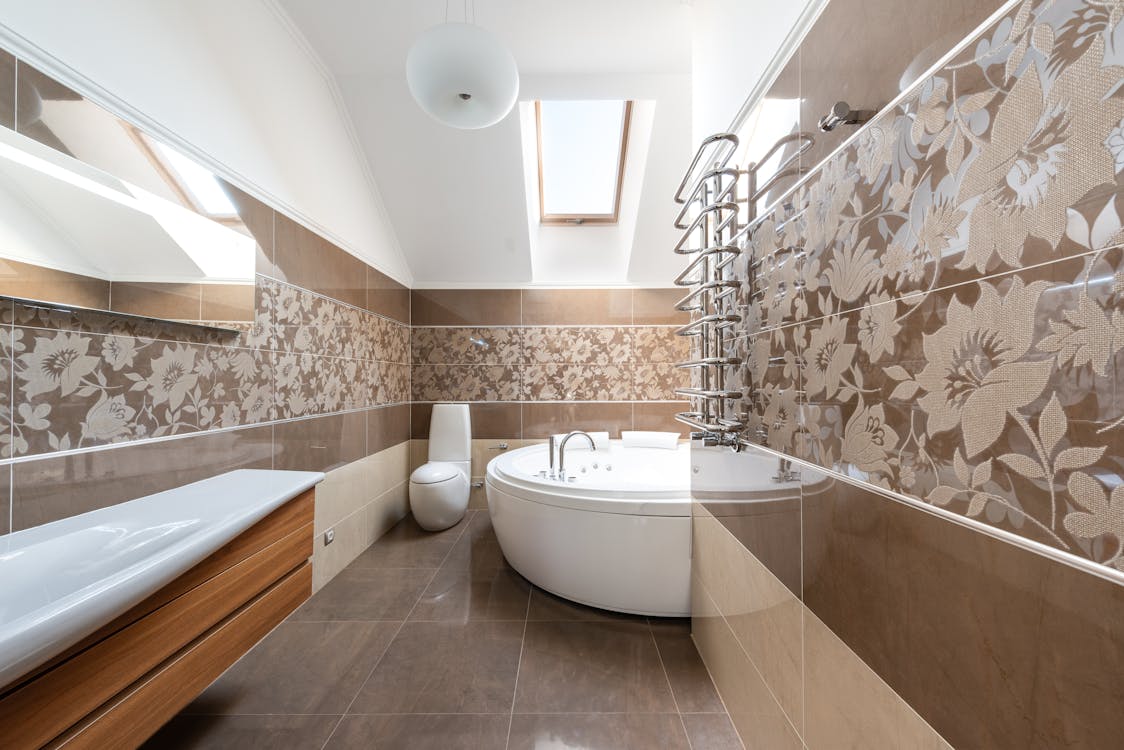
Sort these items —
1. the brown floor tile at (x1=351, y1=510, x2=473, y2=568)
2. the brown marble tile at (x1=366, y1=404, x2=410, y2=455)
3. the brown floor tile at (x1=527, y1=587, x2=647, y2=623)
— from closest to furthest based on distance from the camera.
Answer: the brown floor tile at (x1=527, y1=587, x2=647, y2=623)
the brown floor tile at (x1=351, y1=510, x2=473, y2=568)
the brown marble tile at (x1=366, y1=404, x2=410, y2=455)

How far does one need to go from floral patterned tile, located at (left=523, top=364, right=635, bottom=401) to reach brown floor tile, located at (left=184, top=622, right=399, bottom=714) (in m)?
2.06

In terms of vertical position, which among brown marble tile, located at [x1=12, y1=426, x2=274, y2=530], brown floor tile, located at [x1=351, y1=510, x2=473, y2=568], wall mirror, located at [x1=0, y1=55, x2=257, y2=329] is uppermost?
wall mirror, located at [x1=0, y1=55, x2=257, y2=329]

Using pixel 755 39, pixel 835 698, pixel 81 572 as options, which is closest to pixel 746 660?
pixel 835 698

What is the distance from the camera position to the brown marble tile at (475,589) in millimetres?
→ 2008

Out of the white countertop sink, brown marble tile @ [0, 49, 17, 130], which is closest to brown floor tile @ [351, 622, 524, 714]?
the white countertop sink

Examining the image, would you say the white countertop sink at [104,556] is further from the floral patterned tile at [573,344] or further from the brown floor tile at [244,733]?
the floral patterned tile at [573,344]

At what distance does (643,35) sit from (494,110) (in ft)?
3.57

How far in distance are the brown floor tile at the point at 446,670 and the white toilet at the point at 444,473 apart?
1.07m

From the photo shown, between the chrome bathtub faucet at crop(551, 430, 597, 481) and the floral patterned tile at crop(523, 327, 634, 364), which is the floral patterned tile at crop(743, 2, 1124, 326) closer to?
the chrome bathtub faucet at crop(551, 430, 597, 481)

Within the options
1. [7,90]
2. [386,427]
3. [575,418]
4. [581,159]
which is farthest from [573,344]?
[7,90]

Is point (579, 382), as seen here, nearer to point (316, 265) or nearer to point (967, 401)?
point (316, 265)

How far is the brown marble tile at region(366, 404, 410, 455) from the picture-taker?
9.37 feet

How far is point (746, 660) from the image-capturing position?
125 cm

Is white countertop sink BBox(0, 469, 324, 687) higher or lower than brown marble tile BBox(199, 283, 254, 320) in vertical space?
lower
